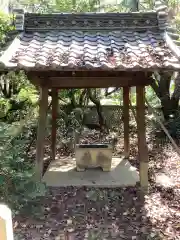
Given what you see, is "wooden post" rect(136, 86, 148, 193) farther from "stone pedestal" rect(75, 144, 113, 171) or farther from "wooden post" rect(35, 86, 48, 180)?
"wooden post" rect(35, 86, 48, 180)

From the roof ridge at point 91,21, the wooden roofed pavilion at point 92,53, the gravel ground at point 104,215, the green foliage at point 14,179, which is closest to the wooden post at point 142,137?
the wooden roofed pavilion at point 92,53

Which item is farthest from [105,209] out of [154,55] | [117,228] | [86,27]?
[86,27]

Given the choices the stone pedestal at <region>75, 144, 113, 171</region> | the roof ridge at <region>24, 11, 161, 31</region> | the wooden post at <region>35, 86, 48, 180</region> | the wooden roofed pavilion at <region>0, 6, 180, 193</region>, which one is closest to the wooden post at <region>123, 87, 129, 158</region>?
the stone pedestal at <region>75, 144, 113, 171</region>

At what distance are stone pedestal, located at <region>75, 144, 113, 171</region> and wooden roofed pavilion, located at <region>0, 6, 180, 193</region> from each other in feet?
3.26

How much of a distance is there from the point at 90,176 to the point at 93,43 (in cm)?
252

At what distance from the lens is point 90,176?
6.62 m

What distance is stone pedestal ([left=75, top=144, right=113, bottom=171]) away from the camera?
678 centimetres

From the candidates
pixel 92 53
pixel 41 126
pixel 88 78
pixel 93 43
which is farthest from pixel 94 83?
pixel 41 126

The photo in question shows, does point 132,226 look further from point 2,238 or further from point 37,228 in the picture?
Answer: point 2,238

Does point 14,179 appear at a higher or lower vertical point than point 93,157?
higher

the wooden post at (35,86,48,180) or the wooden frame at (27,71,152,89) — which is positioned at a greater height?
the wooden frame at (27,71,152,89)

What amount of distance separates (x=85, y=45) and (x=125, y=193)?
259cm

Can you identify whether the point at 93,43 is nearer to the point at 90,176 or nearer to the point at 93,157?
the point at 93,157

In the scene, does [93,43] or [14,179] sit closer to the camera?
[14,179]
